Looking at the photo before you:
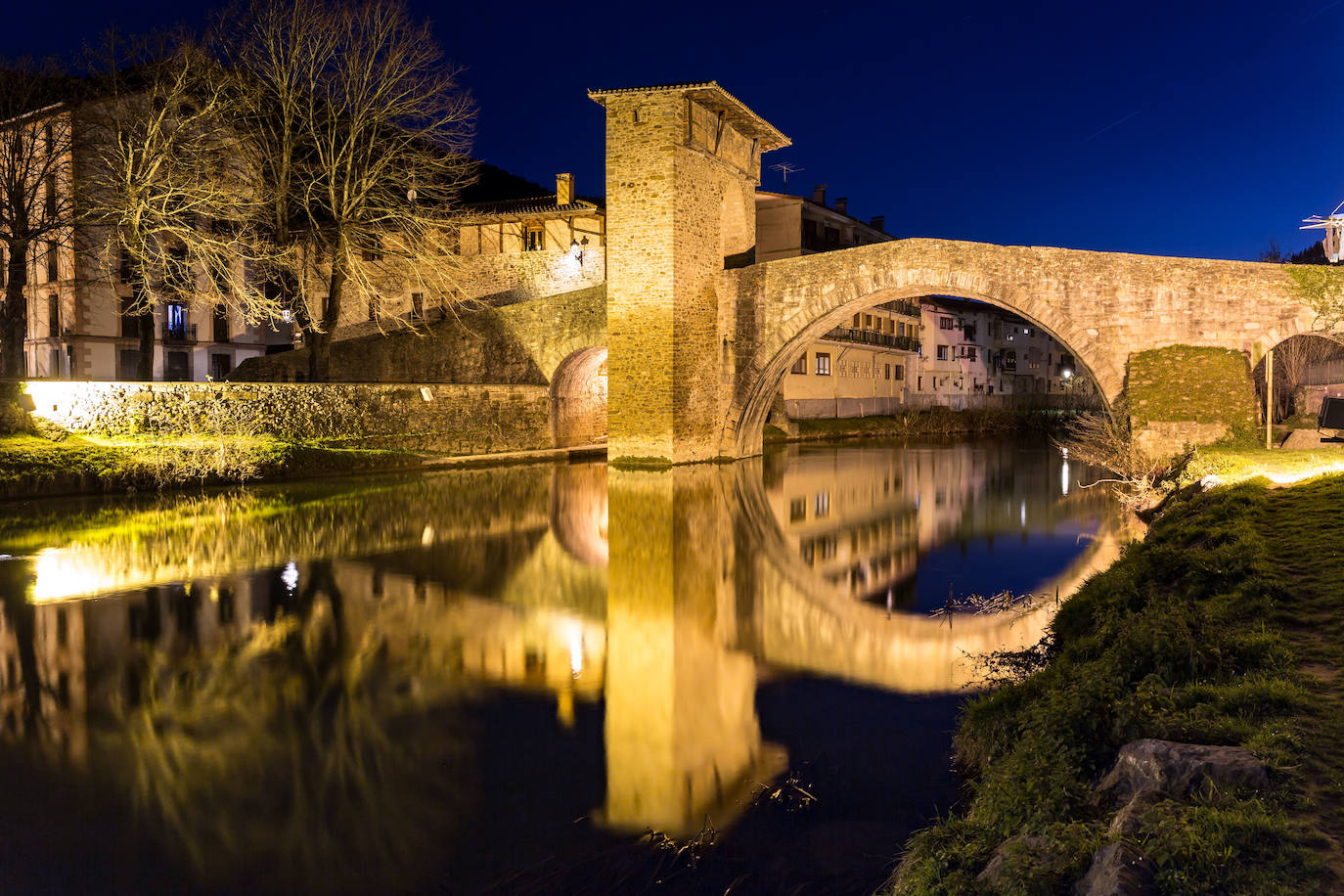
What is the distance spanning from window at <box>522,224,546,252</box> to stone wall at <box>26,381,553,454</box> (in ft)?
31.7

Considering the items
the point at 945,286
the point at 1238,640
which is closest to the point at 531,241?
the point at 945,286

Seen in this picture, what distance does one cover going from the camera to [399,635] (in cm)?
681

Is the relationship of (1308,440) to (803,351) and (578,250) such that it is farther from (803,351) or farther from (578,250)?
(578,250)

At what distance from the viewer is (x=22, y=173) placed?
17.9 meters

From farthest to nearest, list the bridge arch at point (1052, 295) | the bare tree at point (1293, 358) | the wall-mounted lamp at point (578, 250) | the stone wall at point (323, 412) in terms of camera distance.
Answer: the wall-mounted lamp at point (578, 250), the bare tree at point (1293, 358), the stone wall at point (323, 412), the bridge arch at point (1052, 295)

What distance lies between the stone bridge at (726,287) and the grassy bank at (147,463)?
7087 mm

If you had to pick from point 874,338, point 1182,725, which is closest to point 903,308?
point 874,338

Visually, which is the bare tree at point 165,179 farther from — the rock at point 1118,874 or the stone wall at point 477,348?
the rock at point 1118,874

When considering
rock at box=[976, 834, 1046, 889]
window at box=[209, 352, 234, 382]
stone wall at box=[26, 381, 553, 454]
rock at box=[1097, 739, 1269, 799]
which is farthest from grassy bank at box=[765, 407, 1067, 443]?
rock at box=[976, 834, 1046, 889]

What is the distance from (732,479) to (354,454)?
795 centimetres

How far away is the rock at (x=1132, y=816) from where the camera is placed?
8.33 feet

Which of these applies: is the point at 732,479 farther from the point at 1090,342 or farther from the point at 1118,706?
the point at 1118,706

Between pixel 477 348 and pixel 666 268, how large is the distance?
288 inches

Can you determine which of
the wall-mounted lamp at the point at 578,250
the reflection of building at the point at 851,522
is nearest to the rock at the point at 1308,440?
the reflection of building at the point at 851,522
